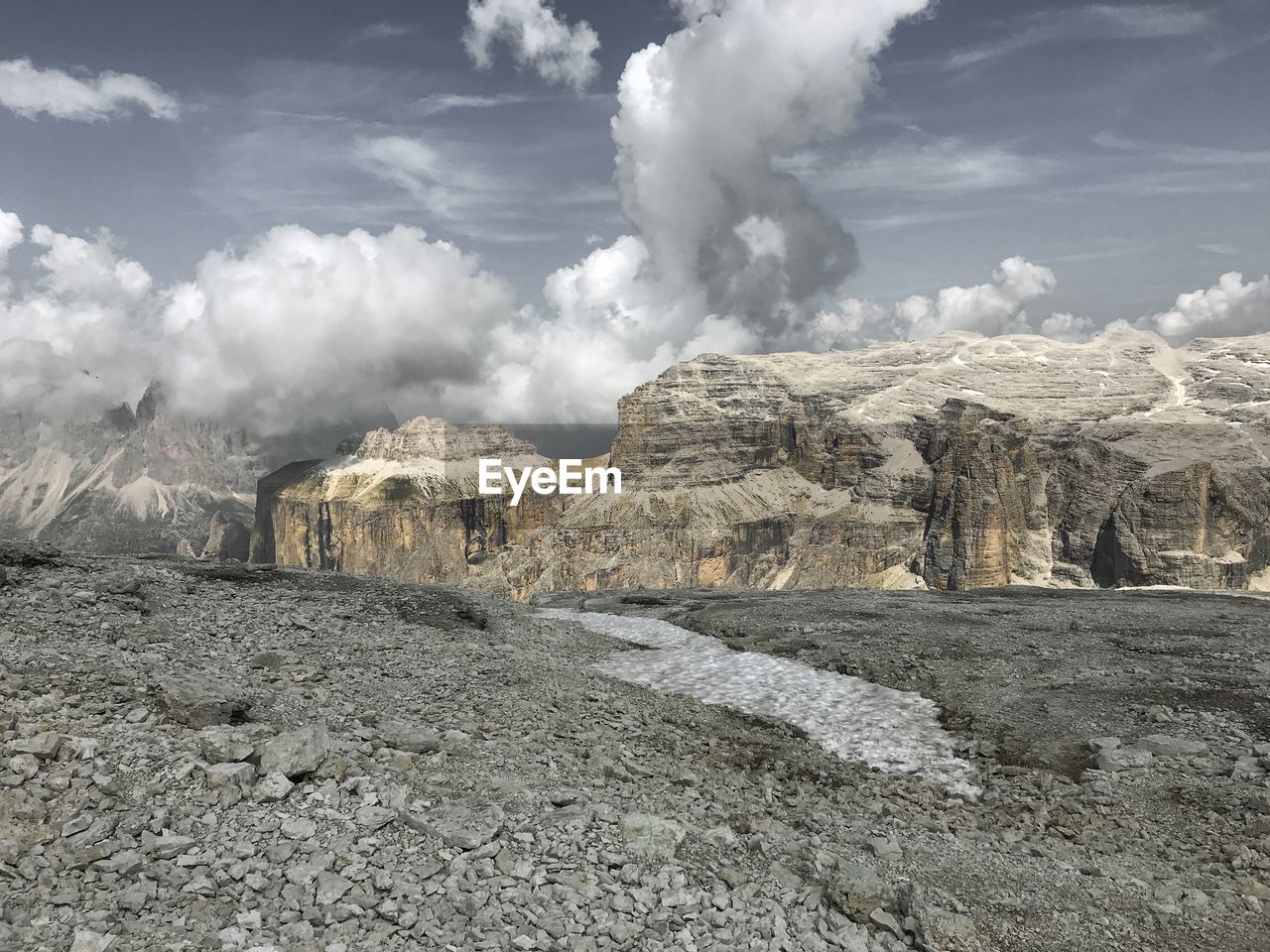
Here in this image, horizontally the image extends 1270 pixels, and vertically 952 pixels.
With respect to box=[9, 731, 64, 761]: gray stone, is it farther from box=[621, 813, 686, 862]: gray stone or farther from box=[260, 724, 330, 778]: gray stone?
box=[621, 813, 686, 862]: gray stone

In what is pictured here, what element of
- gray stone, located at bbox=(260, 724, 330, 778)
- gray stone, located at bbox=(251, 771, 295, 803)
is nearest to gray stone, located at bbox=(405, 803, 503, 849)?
gray stone, located at bbox=(251, 771, 295, 803)

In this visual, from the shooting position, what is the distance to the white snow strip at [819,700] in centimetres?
1597

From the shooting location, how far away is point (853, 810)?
12.9 m

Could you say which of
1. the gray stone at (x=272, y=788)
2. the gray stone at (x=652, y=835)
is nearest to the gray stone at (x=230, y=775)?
the gray stone at (x=272, y=788)

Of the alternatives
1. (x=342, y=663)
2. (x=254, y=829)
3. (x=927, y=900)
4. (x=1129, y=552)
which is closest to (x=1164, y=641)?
(x=927, y=900)

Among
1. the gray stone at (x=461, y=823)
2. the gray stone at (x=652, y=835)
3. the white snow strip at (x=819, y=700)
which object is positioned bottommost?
the white snow strip at (x=819, y=700)

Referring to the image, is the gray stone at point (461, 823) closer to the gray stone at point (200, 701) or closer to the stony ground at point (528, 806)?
the stony ground at point (528, 806)

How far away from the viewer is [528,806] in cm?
1085

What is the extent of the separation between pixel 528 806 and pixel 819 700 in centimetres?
1146

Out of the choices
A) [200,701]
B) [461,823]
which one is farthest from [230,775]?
[461,823]

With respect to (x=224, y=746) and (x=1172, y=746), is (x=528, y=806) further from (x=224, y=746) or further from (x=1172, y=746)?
(x=1172, y=746)

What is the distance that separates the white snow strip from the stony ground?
0.81m

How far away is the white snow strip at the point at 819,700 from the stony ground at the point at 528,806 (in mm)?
805

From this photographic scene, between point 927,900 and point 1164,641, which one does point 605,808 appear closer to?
point 927,900
